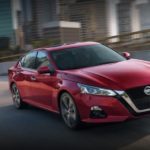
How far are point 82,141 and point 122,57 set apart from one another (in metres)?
2.64

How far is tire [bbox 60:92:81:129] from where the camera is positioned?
31.1 feet

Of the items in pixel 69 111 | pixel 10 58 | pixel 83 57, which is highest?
pixel 83 57

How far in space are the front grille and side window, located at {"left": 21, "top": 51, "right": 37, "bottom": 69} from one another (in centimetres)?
333

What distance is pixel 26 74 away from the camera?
11797 mm

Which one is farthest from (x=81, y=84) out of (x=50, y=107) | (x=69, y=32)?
(x=69, y=32)

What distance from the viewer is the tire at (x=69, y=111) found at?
31.1 ft

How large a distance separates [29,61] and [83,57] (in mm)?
1803

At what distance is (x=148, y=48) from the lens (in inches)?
938

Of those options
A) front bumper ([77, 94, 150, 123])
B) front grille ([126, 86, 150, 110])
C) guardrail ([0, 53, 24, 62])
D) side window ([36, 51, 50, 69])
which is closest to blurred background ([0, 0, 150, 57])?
guardrail ([0, 53, 24, 62])

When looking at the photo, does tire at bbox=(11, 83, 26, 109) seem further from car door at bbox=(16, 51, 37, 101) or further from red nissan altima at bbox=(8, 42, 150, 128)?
red nissan altima at bbox=(8, 42, 150, 128)

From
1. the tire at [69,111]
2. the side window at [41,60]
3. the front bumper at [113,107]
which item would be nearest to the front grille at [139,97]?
the front bumper at [113,107]

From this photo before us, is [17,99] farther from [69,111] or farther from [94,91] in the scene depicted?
[94,91]

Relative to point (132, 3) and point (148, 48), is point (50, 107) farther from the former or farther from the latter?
point (132, 3)

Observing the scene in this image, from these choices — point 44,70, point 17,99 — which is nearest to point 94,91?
point 44,70
